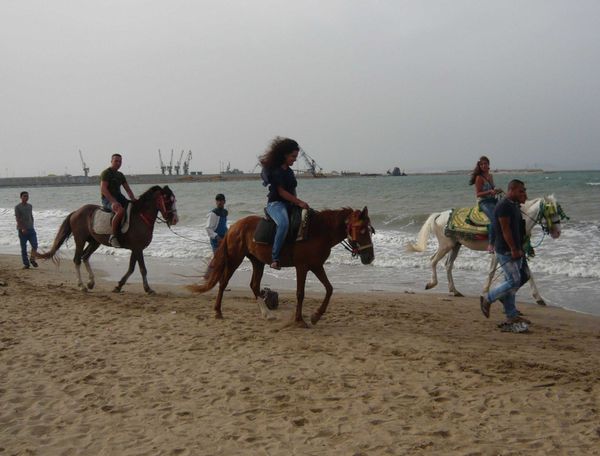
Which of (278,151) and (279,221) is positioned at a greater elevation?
(278,151)

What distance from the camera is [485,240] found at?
9.73m

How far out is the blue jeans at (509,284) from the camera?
22.1 feet

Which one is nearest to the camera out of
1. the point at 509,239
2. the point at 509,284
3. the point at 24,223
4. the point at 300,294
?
the point at 509,239

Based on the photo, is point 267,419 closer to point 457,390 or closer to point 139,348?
point 457,390

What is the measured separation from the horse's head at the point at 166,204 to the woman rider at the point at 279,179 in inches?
123

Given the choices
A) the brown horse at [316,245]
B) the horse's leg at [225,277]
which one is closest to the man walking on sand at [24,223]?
the horse's leg at [225,277]

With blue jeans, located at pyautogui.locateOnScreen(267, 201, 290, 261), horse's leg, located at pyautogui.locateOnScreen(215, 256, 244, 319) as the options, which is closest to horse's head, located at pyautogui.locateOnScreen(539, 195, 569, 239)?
blue jeans, located at pyautogui.locateOnScreen(267, 201, 290, 261)

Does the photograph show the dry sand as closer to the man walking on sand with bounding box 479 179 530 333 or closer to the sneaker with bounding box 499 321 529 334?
the sneaker with bounding box 499 321 529 334

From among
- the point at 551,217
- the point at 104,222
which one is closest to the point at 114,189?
the point at 104,222

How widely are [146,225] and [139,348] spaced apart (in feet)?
13.4

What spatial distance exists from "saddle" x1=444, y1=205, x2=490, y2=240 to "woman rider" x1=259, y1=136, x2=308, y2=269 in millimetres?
4202

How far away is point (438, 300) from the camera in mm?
9250

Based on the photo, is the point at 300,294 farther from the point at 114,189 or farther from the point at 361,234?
the point at 114,189

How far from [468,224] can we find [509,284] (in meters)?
3.28
